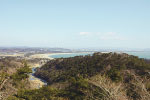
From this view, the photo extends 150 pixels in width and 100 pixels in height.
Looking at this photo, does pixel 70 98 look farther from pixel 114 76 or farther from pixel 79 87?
pixel 114 76

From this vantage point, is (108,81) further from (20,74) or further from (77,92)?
(20,74)

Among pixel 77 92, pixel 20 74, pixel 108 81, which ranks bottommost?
pixel 77 92

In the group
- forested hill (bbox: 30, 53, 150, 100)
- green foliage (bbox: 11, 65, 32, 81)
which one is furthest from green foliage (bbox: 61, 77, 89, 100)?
green foliage (bbox: 11, 65, 32, 81)

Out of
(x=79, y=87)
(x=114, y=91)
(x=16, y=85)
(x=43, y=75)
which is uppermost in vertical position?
(x=114, y=91)

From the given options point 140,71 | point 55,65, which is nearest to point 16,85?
point 140,71

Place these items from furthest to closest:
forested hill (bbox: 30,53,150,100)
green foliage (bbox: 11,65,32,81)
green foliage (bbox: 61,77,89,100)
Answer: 1. green foliage (bbox: 11,65,32,81)
2. green foliage (bbox: 61,77,89,100)
3. forested hill (bbox: 30,53,150,100)

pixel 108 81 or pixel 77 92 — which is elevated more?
pixel 108 81

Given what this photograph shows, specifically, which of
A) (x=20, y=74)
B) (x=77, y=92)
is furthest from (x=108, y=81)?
(x=20, y=74)

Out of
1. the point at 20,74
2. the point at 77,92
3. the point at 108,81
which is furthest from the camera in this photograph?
the point at 20,74

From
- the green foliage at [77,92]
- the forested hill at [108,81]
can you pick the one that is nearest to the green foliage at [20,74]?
the forested hill at [108,81]

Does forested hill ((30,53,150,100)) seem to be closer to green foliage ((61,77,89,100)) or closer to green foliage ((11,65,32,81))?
green foliage ((61,77,89,100))

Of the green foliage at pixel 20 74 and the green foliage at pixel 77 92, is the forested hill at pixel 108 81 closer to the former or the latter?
the green foliage at pixel 77 92
